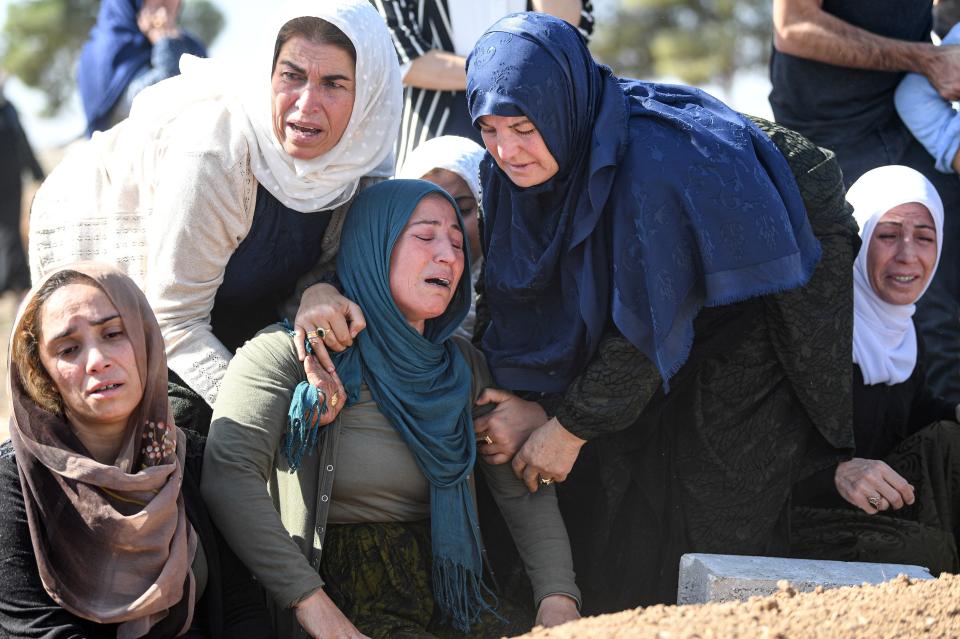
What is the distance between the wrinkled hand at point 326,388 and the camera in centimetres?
315

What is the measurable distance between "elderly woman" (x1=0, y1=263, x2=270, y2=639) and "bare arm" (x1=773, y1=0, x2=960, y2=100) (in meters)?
2.78

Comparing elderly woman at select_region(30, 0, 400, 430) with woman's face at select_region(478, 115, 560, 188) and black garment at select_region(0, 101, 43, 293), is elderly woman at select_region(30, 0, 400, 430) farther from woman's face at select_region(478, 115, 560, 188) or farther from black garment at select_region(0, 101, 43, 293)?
black garment at select_region(0, 101, 43, 293)

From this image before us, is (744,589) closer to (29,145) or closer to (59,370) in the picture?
(59,370)

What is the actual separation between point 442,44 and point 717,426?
1971mm

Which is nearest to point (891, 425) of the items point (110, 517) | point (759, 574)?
point (759, 574)

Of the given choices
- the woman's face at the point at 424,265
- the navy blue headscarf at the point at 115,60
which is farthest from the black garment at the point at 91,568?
the navy blue headscarf at the point at 115,60

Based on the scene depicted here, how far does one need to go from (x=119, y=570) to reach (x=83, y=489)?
208 mm

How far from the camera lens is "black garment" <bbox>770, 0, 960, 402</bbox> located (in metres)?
4.63

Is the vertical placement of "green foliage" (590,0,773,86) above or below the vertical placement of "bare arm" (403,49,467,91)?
above

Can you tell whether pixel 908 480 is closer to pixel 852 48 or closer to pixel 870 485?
pixel 870 485

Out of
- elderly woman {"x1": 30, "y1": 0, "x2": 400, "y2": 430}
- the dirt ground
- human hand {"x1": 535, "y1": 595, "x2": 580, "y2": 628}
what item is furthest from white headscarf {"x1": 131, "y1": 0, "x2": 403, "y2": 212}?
the dirt ground

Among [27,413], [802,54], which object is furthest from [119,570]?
[802,54]

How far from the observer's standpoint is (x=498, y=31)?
329 cm

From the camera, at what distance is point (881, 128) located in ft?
15.5
